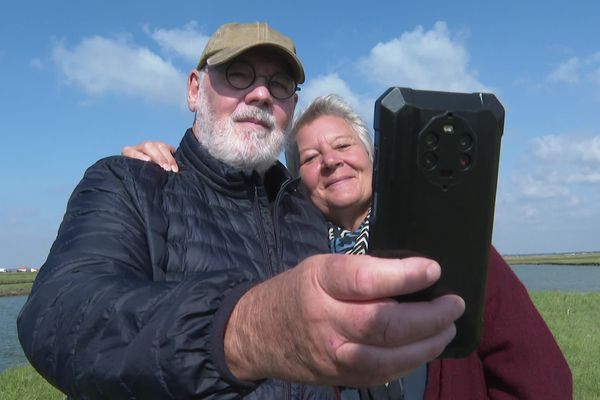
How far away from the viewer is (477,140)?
1.27 m

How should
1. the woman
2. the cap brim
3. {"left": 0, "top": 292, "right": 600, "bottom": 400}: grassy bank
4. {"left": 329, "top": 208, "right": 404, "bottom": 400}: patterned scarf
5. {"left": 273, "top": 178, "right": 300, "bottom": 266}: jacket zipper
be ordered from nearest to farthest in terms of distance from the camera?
{"left": 329, "top": 208, "right": 404, "bottom": 400}: patterned scarf, the woman, {"left": 273, "top": 178, "right": 300, "bottom": 266}: jacket zipper, the cap brim, {"left": 0, "top": 292, "right": 600, "bottom": 400}: grassy bank

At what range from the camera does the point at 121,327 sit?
1.45m

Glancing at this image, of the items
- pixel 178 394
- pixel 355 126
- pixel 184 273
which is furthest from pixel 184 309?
pixel 355 126

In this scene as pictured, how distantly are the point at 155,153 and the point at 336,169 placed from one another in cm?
128

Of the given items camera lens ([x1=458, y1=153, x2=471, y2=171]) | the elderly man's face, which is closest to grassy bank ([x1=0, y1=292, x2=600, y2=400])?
the elderly man's face

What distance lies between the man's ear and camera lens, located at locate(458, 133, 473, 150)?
2777 mm

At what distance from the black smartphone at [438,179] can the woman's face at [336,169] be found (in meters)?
2.42

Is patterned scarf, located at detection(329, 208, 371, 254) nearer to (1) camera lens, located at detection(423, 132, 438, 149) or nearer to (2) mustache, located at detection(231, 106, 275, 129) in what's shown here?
(2) mustache, located at detection(231, 106, 275, 129)

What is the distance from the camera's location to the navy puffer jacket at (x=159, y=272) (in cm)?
132

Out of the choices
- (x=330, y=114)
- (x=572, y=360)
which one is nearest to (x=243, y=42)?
(x=330, y=114)

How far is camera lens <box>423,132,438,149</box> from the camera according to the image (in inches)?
49.0

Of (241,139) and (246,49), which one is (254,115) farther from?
(246,49)

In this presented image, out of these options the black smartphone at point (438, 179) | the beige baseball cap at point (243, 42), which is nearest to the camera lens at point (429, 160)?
the black smartphone at point (438, 179)

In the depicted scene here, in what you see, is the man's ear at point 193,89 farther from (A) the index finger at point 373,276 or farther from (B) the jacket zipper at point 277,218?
(A) the index finger at point 373,276
